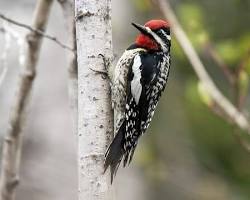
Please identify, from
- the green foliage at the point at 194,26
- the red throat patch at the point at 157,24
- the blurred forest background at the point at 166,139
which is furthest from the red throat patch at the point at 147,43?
the blurred forest background at the point at 166,139

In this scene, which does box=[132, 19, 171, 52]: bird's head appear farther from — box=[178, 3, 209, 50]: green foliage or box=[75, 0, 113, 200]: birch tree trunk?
box=[75, 0, 113, 200]: birch tree trunk

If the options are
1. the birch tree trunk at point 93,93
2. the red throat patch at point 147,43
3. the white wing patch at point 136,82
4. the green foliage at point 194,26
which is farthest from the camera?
the green foliage at point 194,26

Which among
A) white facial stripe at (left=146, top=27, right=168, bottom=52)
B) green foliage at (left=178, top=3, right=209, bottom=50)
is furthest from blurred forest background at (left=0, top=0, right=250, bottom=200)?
white facial stripe at (left=146, top=27, right=168, bottom=52)

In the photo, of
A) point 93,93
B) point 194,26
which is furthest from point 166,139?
point 93,93

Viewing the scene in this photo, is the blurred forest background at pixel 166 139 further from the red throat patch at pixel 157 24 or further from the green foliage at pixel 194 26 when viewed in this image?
the red throat patch at pixel 157 24

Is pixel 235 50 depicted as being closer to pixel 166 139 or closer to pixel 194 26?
pixel 194 26

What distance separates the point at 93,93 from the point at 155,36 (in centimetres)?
102

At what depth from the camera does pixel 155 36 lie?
12.6 ft

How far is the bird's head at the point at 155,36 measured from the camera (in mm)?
3770

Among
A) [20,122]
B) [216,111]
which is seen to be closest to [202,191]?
[216,111]

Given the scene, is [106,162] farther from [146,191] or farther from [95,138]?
[146,191]

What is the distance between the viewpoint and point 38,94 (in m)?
6.90

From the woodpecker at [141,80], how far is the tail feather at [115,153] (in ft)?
0.24

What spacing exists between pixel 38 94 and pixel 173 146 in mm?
1367
